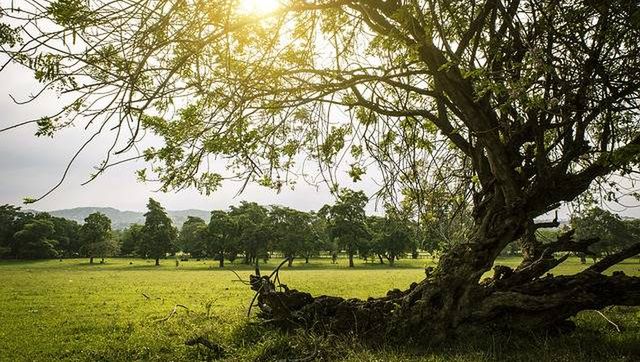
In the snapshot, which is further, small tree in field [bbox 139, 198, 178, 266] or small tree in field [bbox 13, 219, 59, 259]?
small tree in field [bbox 13, 219, 59, 259]

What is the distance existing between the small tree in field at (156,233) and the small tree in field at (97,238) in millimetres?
7106

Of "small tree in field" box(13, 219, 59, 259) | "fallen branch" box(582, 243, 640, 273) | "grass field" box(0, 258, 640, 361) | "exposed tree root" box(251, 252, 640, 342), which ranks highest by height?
"small tree in field" box(13, 219, 59, 259)

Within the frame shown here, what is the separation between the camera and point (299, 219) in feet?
298

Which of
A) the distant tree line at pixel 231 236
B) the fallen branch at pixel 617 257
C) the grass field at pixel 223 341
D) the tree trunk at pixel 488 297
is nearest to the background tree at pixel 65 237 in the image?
the distant tree line at pixel 231 236

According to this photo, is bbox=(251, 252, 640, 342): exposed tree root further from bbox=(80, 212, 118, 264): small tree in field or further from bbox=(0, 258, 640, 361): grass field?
bbox=(80, 212, 118, 264): small tree in field

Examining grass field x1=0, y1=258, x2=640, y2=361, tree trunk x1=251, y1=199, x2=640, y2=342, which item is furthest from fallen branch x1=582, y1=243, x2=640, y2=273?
grass field x1=0, y1=258, x2=640, y2=361

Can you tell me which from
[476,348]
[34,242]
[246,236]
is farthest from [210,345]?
[34,242]

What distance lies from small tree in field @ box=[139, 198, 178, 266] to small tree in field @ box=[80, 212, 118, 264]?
7.11m

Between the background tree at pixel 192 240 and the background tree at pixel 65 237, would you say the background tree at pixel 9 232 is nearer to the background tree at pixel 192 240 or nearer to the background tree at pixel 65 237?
the background tree at pixel 65 237

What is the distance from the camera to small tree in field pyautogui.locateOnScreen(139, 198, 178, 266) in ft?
305

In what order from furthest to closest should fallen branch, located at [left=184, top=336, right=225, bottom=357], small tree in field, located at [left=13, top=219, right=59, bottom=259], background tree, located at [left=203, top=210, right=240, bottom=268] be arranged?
small tree in field, located at [left=13, top=219, right=59, bottom=259]
background tree, located at [left=203, top=210, right=240, bottom=268]
fallen branch, located at [left=184, top=336, right=225, bottom=357]

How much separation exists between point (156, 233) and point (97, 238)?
17836 mm

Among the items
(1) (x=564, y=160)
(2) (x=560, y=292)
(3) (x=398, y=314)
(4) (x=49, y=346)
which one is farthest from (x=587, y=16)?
(4) (x=49, y=346)

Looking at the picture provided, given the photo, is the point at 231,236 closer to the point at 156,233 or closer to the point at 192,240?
the point at 156,233
